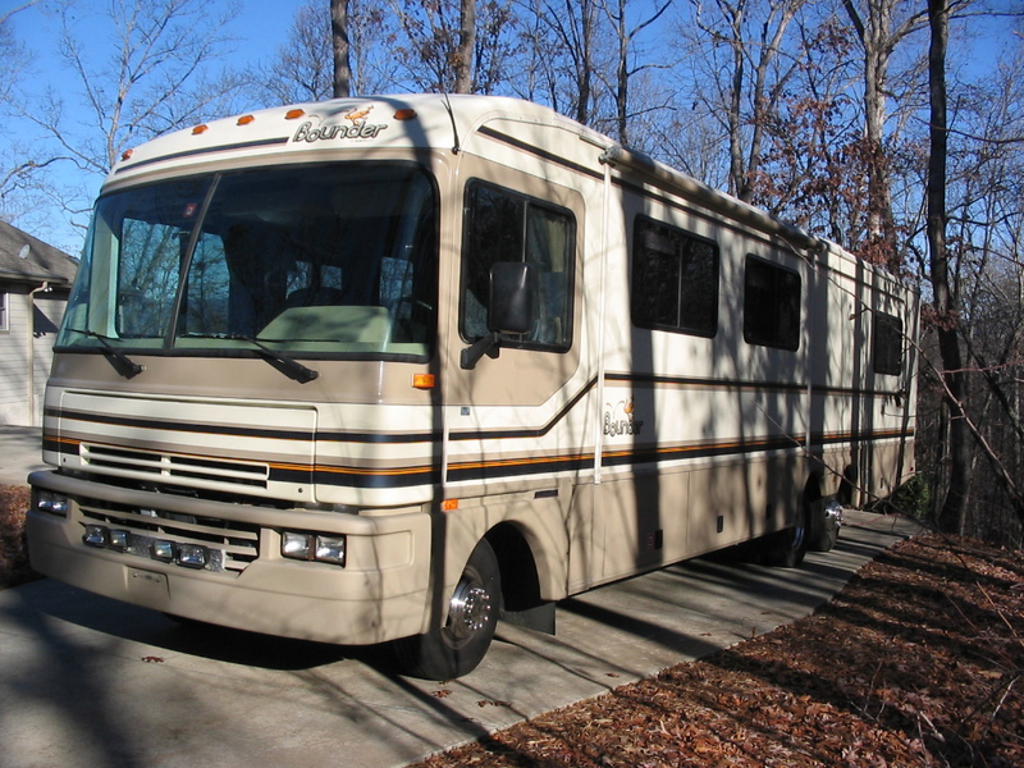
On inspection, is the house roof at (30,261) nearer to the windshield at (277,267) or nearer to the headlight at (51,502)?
the headlight at (51,502)

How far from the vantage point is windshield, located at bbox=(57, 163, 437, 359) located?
185 inches

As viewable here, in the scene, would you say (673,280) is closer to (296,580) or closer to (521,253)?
(521,253)

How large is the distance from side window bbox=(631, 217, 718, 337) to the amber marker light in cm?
209

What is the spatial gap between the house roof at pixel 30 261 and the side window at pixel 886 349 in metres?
15.4

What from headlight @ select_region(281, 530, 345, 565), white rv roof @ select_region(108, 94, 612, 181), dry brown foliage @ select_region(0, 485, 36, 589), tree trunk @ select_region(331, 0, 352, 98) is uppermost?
tree trunk @ select_region(331, 0, 352, 98)

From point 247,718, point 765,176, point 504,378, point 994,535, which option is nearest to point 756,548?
point 504,378

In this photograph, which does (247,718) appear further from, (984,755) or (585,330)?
(984,755)

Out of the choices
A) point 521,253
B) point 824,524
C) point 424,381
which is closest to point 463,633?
point 424,381

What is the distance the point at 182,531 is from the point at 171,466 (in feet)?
1.10

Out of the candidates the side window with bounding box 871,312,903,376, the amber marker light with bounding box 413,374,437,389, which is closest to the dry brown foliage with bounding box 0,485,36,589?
the amber marker light with bounding box 413,374,437,389

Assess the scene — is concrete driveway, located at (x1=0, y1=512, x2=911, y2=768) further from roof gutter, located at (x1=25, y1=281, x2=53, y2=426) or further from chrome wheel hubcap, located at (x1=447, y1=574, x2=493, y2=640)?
roof gutter, located at (x1=25, y1=281, x2=53, y2=426)

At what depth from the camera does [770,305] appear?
848 centimetres

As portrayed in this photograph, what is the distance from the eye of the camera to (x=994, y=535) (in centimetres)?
1991

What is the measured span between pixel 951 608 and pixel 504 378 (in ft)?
15.8
